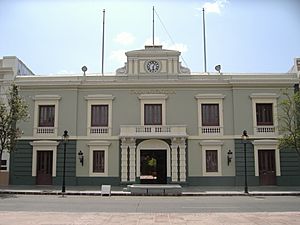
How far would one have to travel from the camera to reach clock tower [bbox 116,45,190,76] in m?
27.1

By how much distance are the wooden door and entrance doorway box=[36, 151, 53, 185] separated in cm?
1528

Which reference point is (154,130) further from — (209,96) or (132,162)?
(209,96)

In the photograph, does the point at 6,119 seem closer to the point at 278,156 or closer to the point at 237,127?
the point at 237,127

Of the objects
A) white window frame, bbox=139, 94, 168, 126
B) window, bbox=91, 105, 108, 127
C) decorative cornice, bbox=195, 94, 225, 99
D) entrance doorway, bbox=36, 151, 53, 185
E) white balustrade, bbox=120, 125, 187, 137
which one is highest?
decorative cornice, bbox=195, 94, 225, 99

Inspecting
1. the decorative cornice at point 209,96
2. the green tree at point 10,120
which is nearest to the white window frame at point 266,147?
the decorative cornice at point 209,96

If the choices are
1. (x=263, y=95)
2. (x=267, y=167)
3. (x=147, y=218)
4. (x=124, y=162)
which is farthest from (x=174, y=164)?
(x=147, y=218)

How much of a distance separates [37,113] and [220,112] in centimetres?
1364

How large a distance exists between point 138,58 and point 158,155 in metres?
7.40

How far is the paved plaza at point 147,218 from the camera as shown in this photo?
1079cm

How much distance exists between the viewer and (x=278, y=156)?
25.9m

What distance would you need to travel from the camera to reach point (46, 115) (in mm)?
27141

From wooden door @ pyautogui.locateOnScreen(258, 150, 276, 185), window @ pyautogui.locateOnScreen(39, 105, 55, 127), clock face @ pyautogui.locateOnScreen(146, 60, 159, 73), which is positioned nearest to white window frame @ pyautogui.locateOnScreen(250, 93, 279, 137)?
wooden door @ pyautogui.locateOnScreen(258, 150, 276, 185)

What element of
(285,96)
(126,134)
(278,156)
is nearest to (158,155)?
(126,134)

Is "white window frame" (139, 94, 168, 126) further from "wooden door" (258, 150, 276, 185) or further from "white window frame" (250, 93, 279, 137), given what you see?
"wooden door" (258, 150, 276, 185)
